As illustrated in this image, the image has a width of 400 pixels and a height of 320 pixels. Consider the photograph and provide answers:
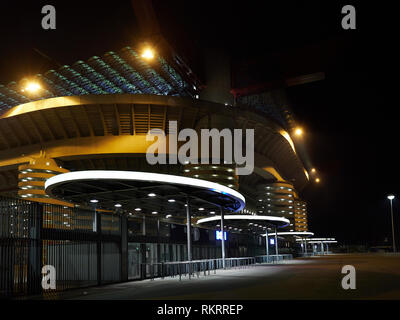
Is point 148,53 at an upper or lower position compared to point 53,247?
upper

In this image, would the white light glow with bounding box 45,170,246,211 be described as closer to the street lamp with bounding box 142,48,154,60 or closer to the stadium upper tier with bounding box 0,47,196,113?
the street lamp with bounding box 142,48,154,60

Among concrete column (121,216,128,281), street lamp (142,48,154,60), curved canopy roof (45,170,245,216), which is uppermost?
street lamp (142,48,154,60)

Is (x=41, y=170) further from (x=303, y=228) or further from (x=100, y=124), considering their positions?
(x=303, y=228)

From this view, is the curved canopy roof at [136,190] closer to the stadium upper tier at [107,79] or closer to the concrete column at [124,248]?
the concrete column at [124,248]

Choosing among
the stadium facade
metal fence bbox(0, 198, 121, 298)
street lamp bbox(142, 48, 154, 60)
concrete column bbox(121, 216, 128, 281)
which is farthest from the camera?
the stadium facade

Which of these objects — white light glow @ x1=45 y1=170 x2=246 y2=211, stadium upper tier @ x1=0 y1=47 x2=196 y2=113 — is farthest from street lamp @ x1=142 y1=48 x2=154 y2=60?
white light glow @ x1=45 y1=170 x2=246 y2=211

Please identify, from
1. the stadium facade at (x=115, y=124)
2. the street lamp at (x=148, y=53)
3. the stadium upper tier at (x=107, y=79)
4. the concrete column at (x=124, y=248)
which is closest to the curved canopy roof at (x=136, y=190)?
the concrete column at (x=124, y=248)

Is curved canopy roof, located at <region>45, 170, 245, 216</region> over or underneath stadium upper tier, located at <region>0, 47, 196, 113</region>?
underneath

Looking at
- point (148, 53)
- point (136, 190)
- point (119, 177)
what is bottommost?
point (136, 190)

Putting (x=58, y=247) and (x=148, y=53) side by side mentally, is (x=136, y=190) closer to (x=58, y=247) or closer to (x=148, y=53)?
(x=58, y=247)

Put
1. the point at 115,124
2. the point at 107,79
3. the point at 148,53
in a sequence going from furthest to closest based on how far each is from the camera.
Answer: the point at 107,79, the point at 115,124, the point at 148,53

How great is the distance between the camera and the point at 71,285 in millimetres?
17719

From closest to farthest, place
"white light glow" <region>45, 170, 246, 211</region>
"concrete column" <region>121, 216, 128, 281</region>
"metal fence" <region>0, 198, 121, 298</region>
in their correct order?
"metal fence" <region>0, 198, 121, 298</region> → "white light glow" <region>45, 170, 246, 211</region> → "concrete column" <region>121, 216, 128, 281</region>

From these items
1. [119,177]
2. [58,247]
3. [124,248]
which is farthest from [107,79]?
[58,247]
